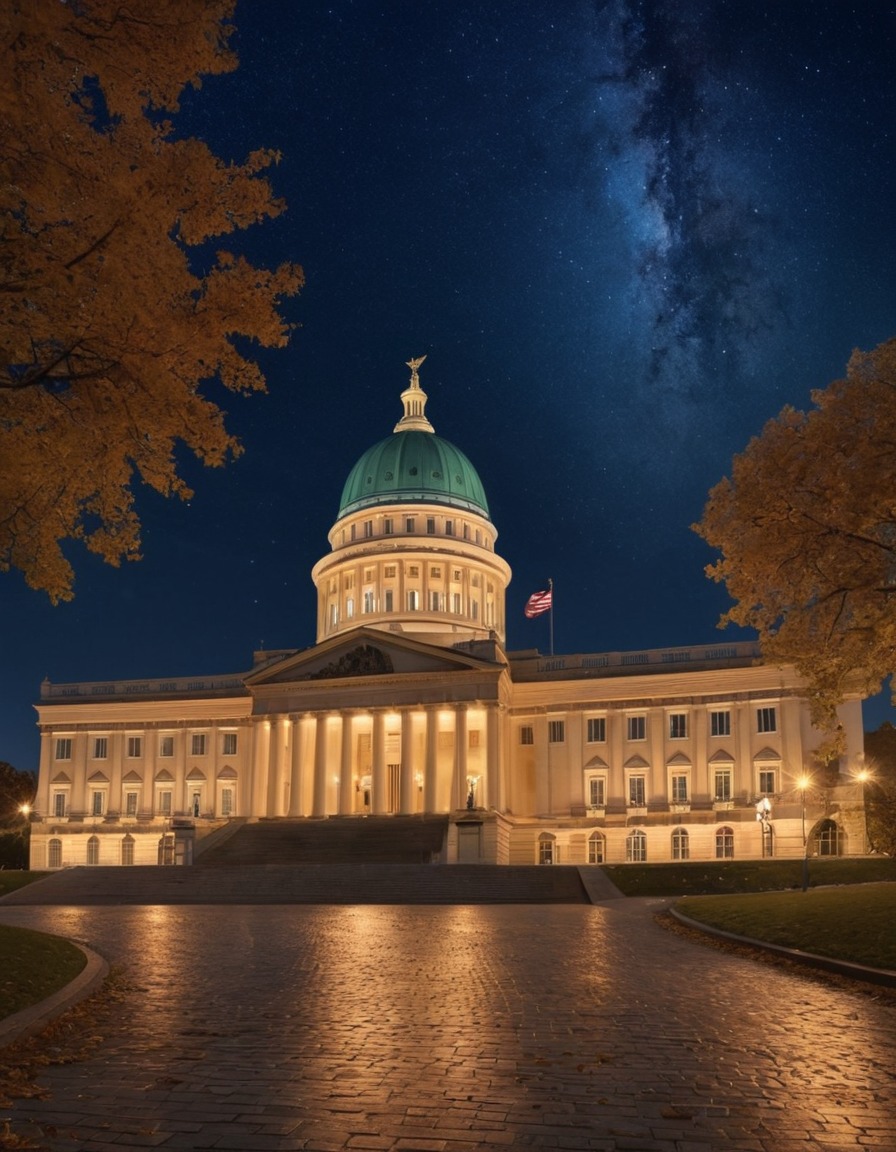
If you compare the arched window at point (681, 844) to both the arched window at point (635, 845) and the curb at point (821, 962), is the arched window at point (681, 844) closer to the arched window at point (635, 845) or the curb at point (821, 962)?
the arched window at point (635, 845)

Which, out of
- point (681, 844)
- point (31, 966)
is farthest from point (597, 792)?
point (31, 966)

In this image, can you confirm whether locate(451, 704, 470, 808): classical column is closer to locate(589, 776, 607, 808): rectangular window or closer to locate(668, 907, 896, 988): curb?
locate(589, 776, 607, 808): rectangular window

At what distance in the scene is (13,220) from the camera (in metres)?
16.3

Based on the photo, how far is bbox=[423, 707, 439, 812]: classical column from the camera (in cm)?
8344

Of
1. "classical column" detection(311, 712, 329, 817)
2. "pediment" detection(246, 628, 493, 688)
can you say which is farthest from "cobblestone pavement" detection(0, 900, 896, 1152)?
"classical column" detection(311, 712, 329, 817)

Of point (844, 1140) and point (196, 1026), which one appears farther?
point (196, 1026)

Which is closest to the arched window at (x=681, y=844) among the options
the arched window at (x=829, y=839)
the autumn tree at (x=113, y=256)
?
the arched window at (x=829, y=839)

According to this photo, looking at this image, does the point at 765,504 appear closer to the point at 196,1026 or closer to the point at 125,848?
the point at 196,1026

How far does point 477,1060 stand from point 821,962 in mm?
11472

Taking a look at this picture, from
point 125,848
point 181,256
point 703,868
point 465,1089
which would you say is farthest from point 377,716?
point 465,1089

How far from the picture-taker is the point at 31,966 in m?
18.6

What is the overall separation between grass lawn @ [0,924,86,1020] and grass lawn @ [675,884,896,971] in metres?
13.7

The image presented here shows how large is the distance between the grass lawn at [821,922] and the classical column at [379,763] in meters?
48.0

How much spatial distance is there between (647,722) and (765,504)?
58.4 meters
